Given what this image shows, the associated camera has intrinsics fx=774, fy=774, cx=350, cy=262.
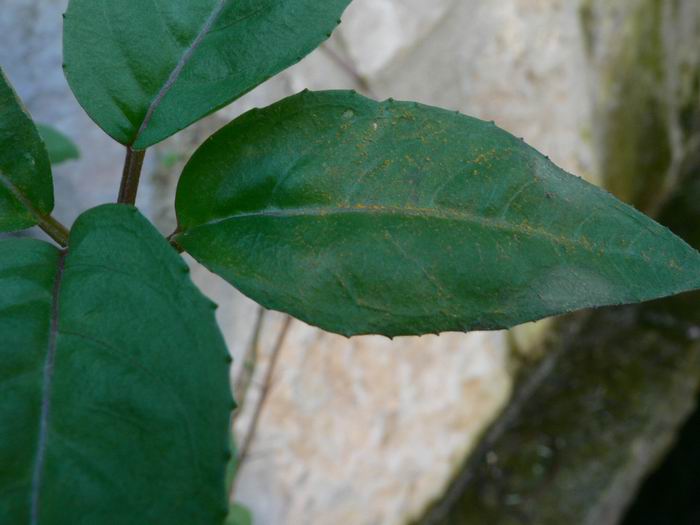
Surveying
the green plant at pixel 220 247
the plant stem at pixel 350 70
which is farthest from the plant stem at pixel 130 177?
the plant stem at pixel 350 70

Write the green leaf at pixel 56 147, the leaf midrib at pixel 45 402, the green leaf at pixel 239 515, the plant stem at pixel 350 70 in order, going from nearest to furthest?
the leaf midrib at pixel 45 402 → the green leaf at pixel 56 147 → the green leaf at pixel 239 515 → the plant stem at pixel 350 70

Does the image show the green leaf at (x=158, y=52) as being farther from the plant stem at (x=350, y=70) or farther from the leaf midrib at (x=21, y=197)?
the plant stem at (x=350, y=70)

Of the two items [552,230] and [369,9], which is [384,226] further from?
[369,9]

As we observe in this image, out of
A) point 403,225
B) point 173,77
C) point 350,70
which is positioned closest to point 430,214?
point 403,225

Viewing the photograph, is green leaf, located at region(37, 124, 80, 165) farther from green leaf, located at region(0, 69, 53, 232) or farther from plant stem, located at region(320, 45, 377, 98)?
plant stem, located at region(320, 45, 377, 98)

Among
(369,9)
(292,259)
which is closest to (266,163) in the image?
(292,259)

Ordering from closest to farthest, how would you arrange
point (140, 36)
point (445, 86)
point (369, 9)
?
point (140, 36)
point (369, 9)
point (445, 86)
